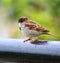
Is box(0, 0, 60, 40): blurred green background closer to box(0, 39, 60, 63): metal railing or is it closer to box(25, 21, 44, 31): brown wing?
box(25, 21, 44, 31): brown wing

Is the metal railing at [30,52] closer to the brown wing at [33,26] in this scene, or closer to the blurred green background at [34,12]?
the brown wing at [33,26]

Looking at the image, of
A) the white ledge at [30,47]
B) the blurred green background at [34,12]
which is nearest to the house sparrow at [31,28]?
the white ledge at [30,47]

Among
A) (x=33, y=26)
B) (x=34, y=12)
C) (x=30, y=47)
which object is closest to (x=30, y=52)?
(x=30, y=47)

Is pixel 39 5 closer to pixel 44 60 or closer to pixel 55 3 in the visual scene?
pixel 55 3

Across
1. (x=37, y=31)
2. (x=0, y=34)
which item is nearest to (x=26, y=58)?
(x=37, y=31)

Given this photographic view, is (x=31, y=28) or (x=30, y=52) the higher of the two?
(x=31, y=28)

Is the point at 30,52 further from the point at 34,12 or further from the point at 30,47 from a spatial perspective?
the point at 34,12

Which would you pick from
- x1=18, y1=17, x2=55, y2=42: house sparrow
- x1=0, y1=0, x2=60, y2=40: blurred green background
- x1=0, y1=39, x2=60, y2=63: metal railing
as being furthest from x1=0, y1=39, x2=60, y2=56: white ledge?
x1=0, y1=0, x2=60, y2=40: blurred green background
